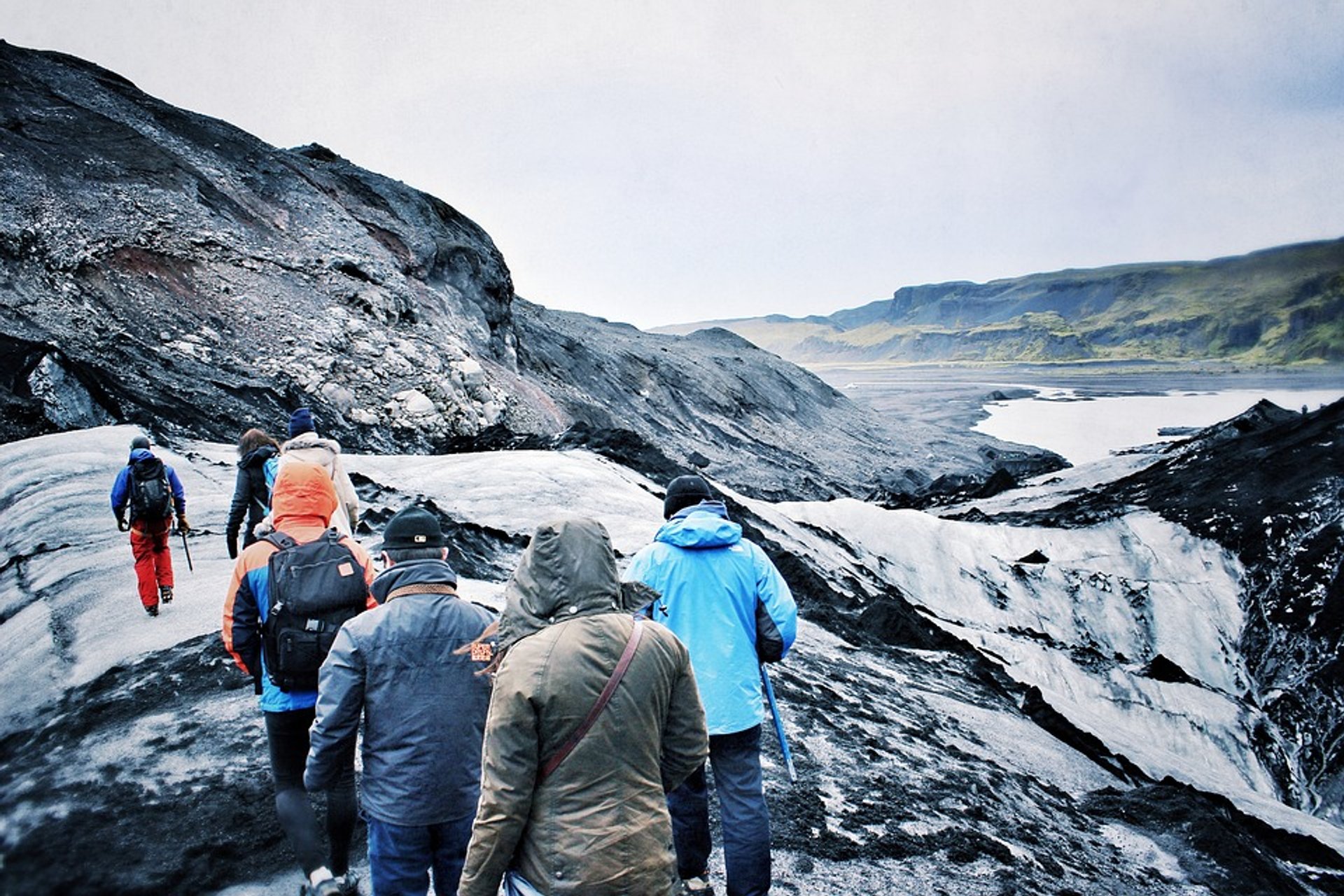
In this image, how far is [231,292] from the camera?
60.6ft

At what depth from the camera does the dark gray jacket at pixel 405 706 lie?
8.46ft

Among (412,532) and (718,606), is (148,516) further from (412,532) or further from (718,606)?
(718,606)

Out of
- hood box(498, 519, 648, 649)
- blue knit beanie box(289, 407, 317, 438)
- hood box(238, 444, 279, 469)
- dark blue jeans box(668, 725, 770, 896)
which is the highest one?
blue knit beanie box(289, 407, 317, 438)

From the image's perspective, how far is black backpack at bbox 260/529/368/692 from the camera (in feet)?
9.71

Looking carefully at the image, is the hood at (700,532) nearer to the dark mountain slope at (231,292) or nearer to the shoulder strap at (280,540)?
the shoulder strap at (280,540)

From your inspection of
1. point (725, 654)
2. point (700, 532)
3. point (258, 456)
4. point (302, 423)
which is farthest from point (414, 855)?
point (302, 423)

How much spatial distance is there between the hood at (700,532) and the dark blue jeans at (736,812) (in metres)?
0.72

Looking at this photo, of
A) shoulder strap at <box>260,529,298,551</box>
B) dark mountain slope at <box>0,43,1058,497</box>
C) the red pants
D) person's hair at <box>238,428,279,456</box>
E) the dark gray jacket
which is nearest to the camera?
the dark gray jacket

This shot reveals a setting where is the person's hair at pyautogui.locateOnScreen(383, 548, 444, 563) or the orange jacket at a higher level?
the person's hair at pyautogui.locateOnScreen(383, 548, 444, 563)

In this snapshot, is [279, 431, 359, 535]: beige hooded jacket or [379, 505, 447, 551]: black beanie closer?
[379, 505, 447, 551]: black beanie

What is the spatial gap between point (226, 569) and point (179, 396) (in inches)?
377

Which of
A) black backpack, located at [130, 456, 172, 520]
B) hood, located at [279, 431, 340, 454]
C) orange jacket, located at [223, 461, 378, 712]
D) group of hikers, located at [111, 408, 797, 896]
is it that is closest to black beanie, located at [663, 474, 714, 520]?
group of hikers, located at [111, 408, 797, 896]

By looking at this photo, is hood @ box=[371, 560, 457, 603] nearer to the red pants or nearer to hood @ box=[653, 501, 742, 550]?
hood @ box=[653, 501, 742, 550]

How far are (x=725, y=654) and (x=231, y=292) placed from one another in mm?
18604
